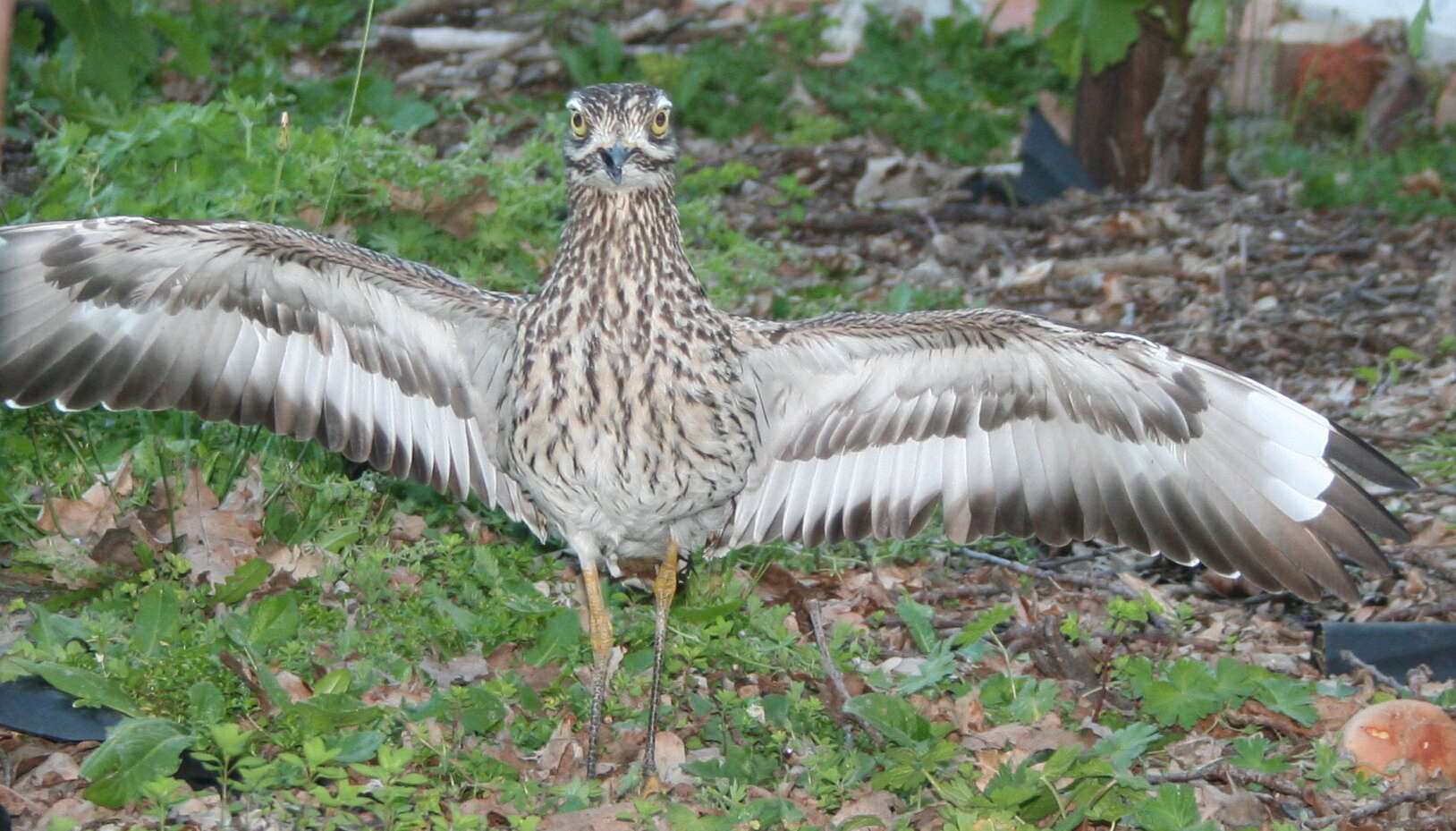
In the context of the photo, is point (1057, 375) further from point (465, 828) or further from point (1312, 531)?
point (465, 828)

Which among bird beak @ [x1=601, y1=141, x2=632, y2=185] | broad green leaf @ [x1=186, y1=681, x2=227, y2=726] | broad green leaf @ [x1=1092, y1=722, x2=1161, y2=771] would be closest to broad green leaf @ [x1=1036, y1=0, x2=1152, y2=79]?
bird beak @ [x1=601, y1=141, x2=632, y2=185]

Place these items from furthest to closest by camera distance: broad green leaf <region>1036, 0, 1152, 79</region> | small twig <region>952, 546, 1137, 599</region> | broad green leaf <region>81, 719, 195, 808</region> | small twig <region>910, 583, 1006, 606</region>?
broad green leaf <region>1036, 0, 1152, 79</region>, small twig <region>952, 546, 1137, 599</region>, small twig <region>910, 583, 1006, 606</region>, broad green leaf <region>81, 719, 195, 808</region>

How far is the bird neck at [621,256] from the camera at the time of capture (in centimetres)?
412

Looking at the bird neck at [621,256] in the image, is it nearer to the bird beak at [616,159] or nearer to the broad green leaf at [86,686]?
the bird beak at [616,159]

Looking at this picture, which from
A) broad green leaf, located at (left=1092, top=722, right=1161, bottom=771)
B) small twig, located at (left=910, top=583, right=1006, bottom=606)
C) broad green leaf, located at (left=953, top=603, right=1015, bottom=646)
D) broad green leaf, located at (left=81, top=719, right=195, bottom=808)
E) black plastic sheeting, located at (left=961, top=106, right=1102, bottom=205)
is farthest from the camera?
black plastic sheeting, located at (left=961, top=106, right=1102, bottom=205)

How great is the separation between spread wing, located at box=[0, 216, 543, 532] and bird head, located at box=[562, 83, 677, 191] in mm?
435

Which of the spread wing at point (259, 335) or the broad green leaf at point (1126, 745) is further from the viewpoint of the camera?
the spread wing at point (259, 335)

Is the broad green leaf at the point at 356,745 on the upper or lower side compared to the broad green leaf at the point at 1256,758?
upper

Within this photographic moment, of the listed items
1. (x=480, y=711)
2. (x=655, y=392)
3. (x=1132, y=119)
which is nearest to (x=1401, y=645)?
(x=655, y=392)

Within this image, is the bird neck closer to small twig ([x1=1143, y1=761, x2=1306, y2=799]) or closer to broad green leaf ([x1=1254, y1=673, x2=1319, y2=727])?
small twig ([x1=1143, y1=761, x2=1306, y2=799])

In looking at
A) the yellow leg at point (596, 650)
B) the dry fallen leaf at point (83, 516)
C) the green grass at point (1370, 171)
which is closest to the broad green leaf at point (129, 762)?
the yellow leg at point (596, 650)

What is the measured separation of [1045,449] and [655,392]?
1.04m

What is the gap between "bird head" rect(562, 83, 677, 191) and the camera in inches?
161

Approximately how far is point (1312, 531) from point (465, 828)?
2.15 m
